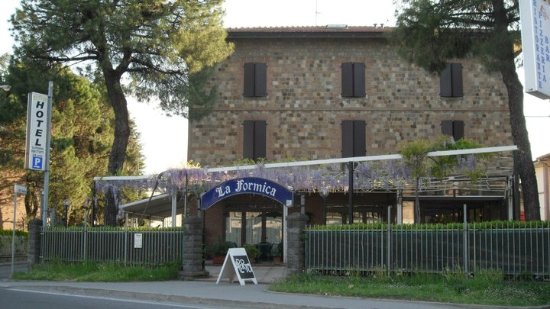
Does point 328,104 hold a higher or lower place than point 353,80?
lower

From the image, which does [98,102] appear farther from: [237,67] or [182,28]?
[182,28]

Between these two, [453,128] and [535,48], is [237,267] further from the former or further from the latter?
[453,128]

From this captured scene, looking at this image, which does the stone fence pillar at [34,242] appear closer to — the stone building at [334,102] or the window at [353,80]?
the stone building at [334,102]

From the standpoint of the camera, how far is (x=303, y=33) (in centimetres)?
3156

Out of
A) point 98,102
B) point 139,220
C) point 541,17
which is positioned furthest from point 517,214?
point 98,102

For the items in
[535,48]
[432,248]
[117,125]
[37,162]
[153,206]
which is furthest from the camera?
[153,206]

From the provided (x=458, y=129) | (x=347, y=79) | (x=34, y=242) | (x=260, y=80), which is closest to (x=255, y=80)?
(x=260, y=80)

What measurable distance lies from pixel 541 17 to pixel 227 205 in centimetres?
1925

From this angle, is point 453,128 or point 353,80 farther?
point 353,80

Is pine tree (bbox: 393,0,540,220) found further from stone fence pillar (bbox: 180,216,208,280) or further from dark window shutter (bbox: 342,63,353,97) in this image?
dark window shutter (bbox: 342,63,353,97)

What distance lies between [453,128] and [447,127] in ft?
0.93

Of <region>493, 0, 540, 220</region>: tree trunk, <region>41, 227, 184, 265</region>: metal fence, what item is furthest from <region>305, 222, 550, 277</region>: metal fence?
<region>41, 227, 184, 265</region>: metal fence

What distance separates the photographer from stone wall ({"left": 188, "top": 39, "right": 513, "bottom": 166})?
3139 cm

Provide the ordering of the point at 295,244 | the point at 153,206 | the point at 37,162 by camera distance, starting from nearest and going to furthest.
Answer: the point at 295,244 < the point at 37,162 < the point at 153,206
